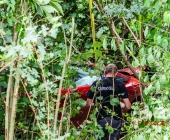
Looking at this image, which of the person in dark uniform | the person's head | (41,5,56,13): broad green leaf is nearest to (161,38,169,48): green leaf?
(41,5,56,13): broad green leaf

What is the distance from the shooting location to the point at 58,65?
4305 millimetres

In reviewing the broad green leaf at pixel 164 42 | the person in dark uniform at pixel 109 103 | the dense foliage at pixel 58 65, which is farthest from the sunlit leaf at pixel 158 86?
the person in dark uniform at pixel 109 103

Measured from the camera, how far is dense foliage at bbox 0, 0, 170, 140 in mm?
2738

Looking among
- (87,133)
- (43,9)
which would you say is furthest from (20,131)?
(43,9)

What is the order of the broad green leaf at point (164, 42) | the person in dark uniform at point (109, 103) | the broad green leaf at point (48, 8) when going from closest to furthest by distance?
the broad green leaf at point (48, 8) → the broad green leaf at point (164, 42) → the person in dark uniform at point (109, 103)

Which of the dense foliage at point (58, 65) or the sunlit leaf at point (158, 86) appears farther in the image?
the sunlit leaf at point (158, 86)

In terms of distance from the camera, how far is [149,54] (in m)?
3.24

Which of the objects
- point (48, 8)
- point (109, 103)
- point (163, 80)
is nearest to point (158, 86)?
point (163, 80)

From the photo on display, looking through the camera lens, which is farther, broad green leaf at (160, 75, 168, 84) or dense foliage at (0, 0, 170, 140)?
broad green leaf at (160, 75, 168, 84)

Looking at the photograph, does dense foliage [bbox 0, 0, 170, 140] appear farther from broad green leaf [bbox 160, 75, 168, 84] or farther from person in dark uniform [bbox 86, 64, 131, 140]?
person in dark uniform [bbox 86, 64, 131, 140]

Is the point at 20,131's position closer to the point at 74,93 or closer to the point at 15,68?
the point at 74,93

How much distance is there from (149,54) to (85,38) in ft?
8.24

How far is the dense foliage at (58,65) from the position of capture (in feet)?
8.98

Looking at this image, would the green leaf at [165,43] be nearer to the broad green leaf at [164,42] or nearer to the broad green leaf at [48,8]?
the broad green leaf at [164,42]
